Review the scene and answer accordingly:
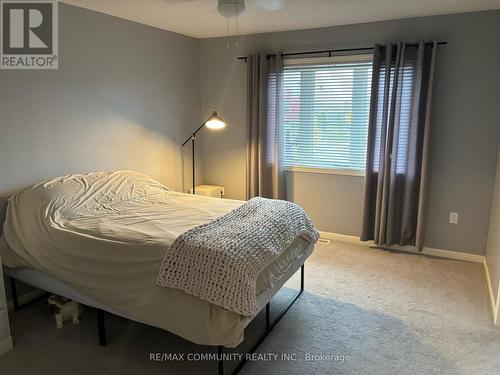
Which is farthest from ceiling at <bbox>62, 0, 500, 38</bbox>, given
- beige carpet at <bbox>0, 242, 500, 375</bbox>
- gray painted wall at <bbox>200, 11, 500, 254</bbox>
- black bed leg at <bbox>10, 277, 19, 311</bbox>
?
beige carpet at <bbox>0, 242, 500, 375</bbox>

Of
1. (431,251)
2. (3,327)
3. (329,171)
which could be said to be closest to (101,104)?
(3,327)

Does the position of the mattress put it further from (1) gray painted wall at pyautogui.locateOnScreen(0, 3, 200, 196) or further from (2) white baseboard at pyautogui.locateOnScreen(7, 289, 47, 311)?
(2) white baseboard at pyautogui.locateOnScreen(7, 289, 47, 311)

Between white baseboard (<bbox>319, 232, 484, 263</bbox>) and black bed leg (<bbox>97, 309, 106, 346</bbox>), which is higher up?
white baseboard (<bbox>319, 232, 484, 263</bbox>)

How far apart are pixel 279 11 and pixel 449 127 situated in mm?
1901

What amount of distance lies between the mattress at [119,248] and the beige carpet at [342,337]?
35cm

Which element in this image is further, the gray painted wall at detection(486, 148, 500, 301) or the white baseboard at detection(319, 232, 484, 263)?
the white baseboard at detection(319, 232, 484, 263)

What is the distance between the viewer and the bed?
1994 mm

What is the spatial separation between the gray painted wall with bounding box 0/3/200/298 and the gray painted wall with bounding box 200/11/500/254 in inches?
37.5

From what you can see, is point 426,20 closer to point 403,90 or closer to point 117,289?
point 403,90

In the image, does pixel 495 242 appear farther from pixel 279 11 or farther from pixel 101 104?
pixel 101 104

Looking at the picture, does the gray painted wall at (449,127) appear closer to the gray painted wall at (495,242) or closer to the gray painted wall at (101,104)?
the gray painted wall at (495,242)

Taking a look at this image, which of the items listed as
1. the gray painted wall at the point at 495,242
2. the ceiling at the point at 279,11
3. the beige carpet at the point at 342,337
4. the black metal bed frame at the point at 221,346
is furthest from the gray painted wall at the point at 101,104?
the gray painted wall at the point at 495,242

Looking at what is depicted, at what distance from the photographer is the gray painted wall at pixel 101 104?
2840 millimetres

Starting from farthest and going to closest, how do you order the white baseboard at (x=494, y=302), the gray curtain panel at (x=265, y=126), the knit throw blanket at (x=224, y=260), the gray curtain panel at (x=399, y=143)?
the gray curtain panel at (x=265, y=126) < the gray curtain panel at (x=399, y=143) < the white baseboard at (x=494, y=302) < the knit throw blanket at (x=224, y=260)
